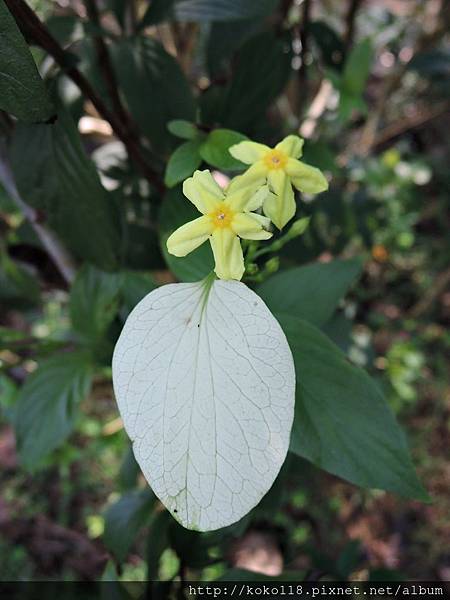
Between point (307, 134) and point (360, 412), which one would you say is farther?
point (307, 134)

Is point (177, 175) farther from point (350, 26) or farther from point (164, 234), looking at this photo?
point (350, 26)

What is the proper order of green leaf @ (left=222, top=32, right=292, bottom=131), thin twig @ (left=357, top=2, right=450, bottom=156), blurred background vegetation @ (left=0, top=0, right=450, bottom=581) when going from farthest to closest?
thin twig @ (left=357, top=2, right=450, bottom=156) < green leaf @ (left=222, top=32, right=292, bottom=131) < blurred background vegetation @ (left=0, top=0, right=450, bottom=581)

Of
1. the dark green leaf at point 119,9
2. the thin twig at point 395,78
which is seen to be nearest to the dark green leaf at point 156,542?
the dark green leaf at point 119,9

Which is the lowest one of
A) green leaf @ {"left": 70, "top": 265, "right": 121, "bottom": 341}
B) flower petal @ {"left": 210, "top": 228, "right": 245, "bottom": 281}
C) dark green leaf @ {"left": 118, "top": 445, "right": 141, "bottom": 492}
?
dark green leaf @ {"left": 118, "top": 445, "right": 141, "bottom": 492}

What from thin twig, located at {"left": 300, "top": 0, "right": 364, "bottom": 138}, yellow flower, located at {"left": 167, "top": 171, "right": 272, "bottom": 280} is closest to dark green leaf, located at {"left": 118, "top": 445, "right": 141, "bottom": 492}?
yellow flower, located at {"left": 167, "top": 171, "right": 272, "bottom": 280}

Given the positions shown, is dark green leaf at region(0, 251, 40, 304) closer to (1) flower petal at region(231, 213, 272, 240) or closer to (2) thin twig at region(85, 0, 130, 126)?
(2) thin twig at region(85, 0, 130, 126)

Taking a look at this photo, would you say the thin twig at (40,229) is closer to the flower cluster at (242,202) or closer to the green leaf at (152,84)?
the green leaf at (152,84)

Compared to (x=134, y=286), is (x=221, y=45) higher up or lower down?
higher up

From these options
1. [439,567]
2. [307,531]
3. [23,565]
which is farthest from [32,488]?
[439,567]
